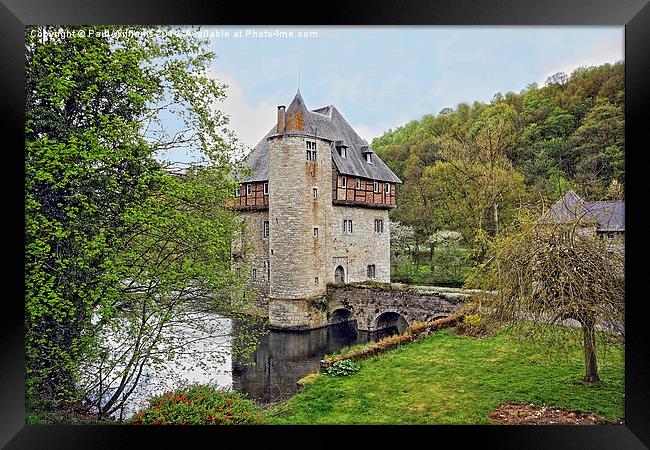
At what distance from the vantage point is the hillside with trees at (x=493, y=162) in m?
3.72

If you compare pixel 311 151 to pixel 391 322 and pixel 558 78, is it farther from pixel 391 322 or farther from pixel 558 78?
pixel 558 78

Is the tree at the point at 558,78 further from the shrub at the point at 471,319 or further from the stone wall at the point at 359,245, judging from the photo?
the stone wall at the point at 359,245

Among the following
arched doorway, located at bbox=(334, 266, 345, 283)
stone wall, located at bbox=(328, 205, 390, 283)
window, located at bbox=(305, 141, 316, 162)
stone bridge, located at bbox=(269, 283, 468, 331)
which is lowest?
stone bridge, located at bbox=(269, 283, 468, 331)

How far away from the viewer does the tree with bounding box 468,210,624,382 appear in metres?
3.21

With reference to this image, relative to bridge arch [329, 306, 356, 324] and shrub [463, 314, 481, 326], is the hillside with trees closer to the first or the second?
shrub [463, 314, 481, 326]

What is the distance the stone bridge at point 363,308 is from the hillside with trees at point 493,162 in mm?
300

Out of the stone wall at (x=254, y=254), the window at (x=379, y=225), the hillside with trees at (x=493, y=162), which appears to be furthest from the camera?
the window at (x=379, y=225)

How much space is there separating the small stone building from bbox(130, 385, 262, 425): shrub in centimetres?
158

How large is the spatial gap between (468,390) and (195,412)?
8.36 ft

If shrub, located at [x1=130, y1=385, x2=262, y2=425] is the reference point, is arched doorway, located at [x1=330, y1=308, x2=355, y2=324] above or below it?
above

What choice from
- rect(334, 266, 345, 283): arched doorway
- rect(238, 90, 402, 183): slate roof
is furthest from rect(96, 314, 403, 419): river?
rect(238, 90, 402, 183): slate roof
